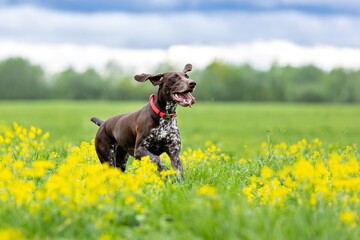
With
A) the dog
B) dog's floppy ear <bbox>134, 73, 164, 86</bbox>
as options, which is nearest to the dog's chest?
the dog

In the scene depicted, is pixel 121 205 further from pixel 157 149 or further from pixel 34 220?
pixel 157 149

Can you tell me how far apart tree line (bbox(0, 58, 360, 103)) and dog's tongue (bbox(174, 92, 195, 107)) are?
69.6m

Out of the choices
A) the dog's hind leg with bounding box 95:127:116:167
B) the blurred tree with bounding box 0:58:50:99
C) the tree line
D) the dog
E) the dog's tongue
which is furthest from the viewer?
the blurred tree with bounding box 0:58:50:99

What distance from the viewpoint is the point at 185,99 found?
5.95m

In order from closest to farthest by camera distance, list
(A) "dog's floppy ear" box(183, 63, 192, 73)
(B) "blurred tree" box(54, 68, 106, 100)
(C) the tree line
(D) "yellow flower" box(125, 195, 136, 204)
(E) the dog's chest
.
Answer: (D) "yellow flower" box(125, 195, 136, 204), (E) the dog's chest, (A) "dog's floppy ear" box(183, 63, 192, 73), (C) the tree line, (B) "blurred tree" box(54, 68, 106, 100)

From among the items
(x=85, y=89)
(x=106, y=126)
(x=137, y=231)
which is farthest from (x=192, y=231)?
(x=85, y=89)

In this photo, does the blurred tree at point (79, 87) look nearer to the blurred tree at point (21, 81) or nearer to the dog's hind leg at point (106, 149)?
the blurred tree at point (21, 81)

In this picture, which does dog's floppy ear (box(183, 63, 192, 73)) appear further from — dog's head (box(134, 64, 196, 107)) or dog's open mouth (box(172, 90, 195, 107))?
dog's open mouth (box(172, 90, 195, 107))

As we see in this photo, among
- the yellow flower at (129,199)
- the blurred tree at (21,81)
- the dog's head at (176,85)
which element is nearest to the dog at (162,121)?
the dog's head at (176,85)

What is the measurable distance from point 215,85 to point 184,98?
77.7 m

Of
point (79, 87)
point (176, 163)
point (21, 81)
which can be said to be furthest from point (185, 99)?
point (21, 81)

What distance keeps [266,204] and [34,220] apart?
216 cm

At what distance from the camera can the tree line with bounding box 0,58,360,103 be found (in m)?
82.2

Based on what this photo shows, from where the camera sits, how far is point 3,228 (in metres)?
3.71
